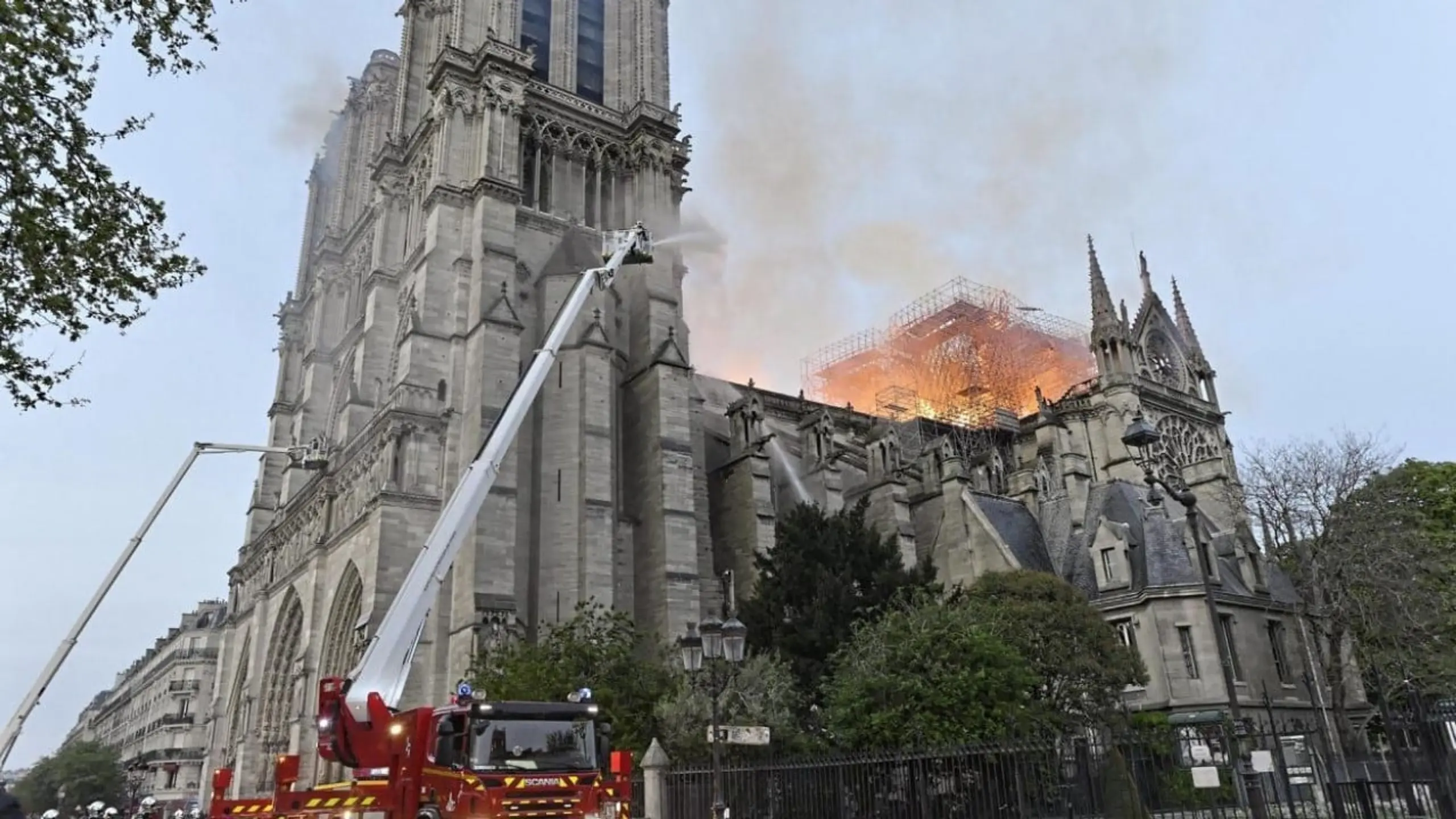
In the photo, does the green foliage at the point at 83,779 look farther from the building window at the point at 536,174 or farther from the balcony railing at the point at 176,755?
the building window at the point at 536,174

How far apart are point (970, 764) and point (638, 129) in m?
29.8

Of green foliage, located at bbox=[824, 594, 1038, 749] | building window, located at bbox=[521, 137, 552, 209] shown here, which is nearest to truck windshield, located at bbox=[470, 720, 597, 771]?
green foliage, located at bbox=[824, 594, 1038, 749]

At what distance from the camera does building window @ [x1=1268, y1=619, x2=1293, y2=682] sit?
27594 mm

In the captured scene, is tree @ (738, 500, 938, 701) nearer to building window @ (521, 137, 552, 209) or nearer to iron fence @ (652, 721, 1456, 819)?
iron fence @ (652, 721, 1456, 819)

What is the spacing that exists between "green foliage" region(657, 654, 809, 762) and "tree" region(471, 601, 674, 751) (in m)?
1.16

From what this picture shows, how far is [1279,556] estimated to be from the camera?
98.8 feet

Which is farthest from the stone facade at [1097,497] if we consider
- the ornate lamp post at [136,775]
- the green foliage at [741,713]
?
the ornate lamp post at [136,775]

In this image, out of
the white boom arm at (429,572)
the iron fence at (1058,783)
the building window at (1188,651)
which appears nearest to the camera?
the iron fence at (1058,783)

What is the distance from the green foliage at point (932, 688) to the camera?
59.5ft

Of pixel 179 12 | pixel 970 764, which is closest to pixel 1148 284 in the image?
pixel 970 764

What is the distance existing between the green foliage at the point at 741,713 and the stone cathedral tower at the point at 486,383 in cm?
757

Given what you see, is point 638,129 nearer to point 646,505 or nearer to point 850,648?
point 646,505

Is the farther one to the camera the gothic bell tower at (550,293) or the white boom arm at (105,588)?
the gothic bell tower at (550,293)

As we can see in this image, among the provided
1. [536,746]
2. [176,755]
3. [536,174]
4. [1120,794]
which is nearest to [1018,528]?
[1120,794]
